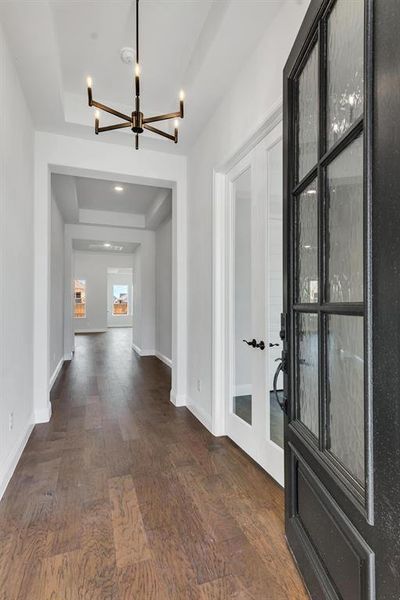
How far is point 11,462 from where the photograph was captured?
7.52 ft

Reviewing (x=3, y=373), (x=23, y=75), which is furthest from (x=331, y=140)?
(x=23, y=75)

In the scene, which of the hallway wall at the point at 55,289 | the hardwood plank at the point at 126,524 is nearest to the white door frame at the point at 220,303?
the hardwood plank at the point at 126,524

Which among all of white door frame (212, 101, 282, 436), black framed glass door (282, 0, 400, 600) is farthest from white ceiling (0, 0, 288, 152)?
black framed glass door (282, 0, 400, 600)

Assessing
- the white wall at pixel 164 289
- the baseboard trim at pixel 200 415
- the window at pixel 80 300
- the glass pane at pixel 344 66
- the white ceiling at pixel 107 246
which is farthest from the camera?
the window at pixel 80 300

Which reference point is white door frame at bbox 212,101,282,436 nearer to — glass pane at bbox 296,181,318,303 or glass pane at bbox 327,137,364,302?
glass pane at bbox 296,181,318,303

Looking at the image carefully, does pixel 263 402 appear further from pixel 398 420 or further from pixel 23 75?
pixel 23 75

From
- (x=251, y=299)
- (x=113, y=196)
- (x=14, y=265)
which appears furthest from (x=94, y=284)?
(x=251, y=299)

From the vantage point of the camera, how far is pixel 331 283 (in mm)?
1230

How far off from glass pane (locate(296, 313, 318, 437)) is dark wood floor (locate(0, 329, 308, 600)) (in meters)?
0.74

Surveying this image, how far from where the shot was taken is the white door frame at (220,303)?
115 inches

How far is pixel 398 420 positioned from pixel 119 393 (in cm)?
399

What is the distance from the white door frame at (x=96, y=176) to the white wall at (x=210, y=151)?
0.14 meters

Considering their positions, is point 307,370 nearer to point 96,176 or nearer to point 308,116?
point 308,116

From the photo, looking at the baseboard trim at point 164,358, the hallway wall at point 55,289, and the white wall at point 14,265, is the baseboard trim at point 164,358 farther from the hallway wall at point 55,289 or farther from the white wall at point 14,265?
the white wall at point 14,265
